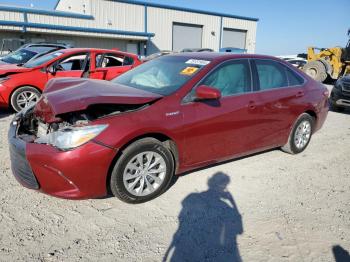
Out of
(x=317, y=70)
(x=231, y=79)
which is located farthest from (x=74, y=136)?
(x=317, y=70)

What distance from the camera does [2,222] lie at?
278 cm

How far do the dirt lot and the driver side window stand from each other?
3561 millimetres

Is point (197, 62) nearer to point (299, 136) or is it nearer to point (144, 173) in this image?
point (144, 173)

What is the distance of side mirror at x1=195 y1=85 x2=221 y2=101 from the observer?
324cm

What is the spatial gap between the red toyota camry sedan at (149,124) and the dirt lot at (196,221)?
0.87ft

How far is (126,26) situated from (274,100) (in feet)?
83.2

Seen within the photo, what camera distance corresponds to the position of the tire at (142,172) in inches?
116

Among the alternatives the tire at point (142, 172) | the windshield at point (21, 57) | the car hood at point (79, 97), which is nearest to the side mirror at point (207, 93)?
the car hood at point (79, 97)

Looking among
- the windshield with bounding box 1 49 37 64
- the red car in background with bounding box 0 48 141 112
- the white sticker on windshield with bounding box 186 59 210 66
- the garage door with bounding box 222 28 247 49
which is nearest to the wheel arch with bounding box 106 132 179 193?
the white sticker on windshield with bounding box 186 59 210 66

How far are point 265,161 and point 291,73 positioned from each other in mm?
1422

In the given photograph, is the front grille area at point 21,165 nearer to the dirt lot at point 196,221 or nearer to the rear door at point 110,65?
the dirt lot at point 196,221

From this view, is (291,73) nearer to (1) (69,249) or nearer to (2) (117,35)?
(1) (69,249)

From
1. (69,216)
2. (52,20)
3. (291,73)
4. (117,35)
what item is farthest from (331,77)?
(52,20)

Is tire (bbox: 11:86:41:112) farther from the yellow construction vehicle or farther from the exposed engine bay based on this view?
the yellow construction vehicle
